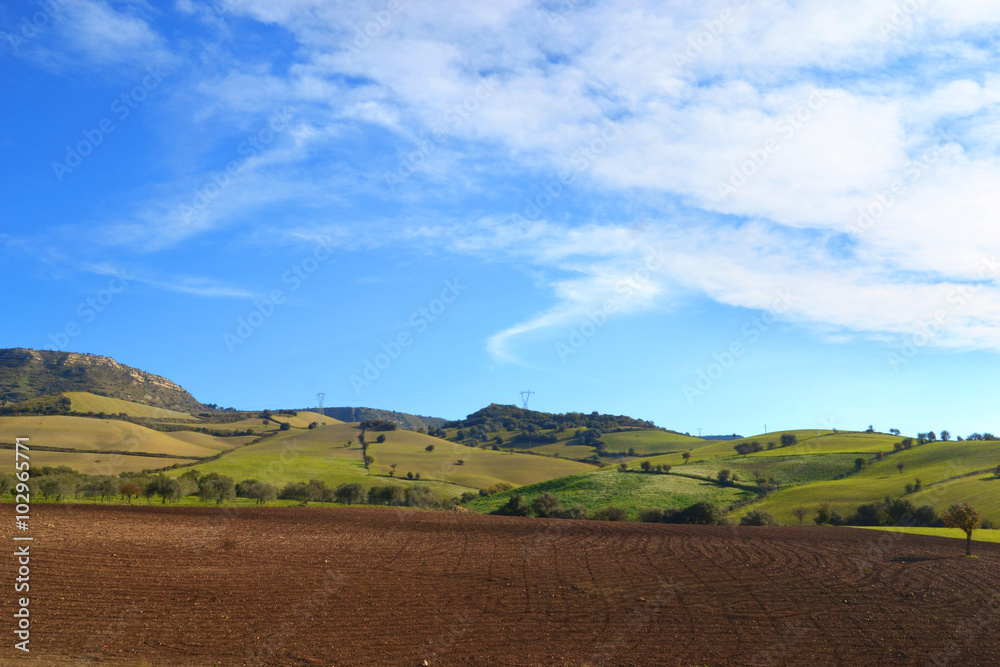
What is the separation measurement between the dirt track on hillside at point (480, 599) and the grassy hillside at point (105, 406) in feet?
475

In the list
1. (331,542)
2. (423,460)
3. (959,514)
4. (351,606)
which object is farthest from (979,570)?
(423,460)

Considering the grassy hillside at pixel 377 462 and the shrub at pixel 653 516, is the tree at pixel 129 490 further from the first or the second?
the shrub at pixel 653 516

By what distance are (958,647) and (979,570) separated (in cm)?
1394

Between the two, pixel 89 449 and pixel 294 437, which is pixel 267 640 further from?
pixel 294 437

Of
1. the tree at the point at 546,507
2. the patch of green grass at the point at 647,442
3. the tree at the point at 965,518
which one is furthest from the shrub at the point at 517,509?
the patch of green grass at the point at 647,442

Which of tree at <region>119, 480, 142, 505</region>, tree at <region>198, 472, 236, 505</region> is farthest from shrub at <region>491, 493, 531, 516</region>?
tree at <region>119, 480, 142, 505</region>

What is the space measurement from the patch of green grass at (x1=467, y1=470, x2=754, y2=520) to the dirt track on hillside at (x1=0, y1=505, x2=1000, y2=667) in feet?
104

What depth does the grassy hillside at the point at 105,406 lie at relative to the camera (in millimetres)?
155625

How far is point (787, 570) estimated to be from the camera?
2825 centimetres

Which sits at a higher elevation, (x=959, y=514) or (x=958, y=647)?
(x=959, y=514)

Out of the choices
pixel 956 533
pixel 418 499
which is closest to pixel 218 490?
pixel 418 499

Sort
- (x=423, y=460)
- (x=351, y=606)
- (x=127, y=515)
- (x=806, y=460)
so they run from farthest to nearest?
(x=423, y=460)
(x=806, y=460)
(x=127, y=515)
(x=351, y=606)

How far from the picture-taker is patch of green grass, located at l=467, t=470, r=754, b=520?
220 ft

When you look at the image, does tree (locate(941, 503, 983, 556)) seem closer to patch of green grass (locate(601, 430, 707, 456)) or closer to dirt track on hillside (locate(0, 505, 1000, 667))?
dirt track on hillside (locate(0, 505, 1000, 667))
